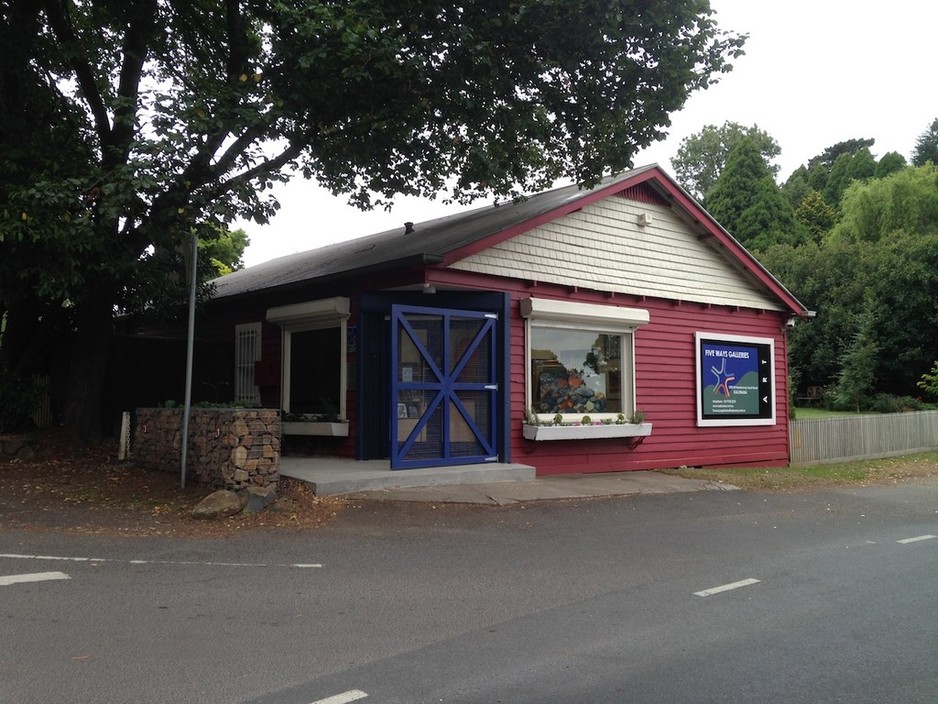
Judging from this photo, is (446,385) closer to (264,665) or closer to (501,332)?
(501,332)

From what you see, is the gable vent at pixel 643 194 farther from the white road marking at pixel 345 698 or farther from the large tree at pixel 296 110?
the white road marking at pixel 345 698

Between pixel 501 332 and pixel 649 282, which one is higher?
pixel 649 282

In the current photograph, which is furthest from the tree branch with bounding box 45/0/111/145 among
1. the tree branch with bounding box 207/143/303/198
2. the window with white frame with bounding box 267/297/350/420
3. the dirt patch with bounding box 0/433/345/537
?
the dirt patch with bounding box 0/433/345/537

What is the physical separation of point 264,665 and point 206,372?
1183cm

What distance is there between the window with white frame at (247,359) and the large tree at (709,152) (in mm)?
62127

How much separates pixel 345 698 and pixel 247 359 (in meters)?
11.6

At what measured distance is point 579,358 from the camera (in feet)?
45.2

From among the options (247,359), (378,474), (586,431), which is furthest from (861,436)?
(247,359)

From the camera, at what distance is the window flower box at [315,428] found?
40.6 feet

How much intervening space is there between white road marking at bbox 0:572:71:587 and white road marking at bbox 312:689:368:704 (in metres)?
3.32

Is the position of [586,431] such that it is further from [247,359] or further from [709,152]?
[709,152]

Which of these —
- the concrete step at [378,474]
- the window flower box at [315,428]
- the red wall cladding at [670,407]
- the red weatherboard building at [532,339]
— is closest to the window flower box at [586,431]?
the red weatherboard building at [532,339]

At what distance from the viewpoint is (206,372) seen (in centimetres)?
1552

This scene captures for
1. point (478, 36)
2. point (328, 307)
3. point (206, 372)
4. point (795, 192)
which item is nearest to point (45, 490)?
point (328, 307)
